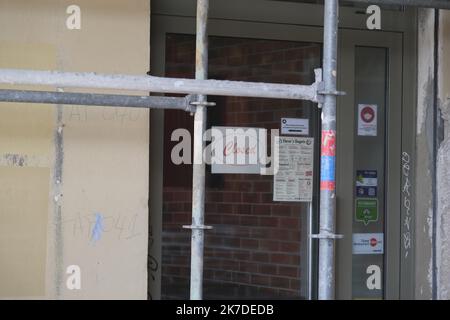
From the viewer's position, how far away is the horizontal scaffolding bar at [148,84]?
4.37 metres

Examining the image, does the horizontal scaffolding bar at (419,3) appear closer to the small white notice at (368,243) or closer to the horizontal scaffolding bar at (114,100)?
the horizontal scaffolding bar at (114,100)

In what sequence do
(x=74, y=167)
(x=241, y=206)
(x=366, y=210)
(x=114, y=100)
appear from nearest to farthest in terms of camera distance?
(x=114, y=100) < (x=74, y=167) < (x=241, y=206) < (x=366, y=210)

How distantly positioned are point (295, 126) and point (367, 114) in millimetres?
547

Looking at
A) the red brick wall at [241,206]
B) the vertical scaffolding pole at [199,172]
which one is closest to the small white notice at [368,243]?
the red brick wall at [241,206]

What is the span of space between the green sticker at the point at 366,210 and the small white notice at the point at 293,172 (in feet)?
1.25

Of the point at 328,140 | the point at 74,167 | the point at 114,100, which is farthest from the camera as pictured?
the point at 74,167

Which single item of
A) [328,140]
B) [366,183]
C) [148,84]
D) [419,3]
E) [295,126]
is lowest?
Answer: [366,183]

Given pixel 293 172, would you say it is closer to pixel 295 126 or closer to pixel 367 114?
pixel 295 126

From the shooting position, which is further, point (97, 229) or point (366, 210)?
point (366, 210)

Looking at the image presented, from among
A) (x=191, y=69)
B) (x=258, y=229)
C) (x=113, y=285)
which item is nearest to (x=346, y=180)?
(x=258, y=229)

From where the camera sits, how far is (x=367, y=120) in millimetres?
6309

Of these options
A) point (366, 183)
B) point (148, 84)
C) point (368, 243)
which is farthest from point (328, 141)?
point (368, 243)

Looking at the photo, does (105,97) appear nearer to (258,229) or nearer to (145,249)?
(145,249)
